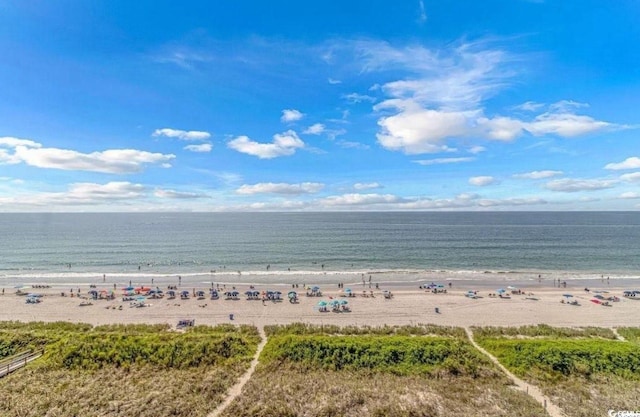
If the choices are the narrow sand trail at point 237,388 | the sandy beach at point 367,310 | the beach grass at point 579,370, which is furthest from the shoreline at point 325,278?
the narrow sand trail at point 237,388

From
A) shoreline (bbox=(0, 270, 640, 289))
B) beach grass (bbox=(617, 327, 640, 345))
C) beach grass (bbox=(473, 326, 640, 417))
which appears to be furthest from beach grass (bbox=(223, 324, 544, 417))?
shoreline (bbox=(0, 270, 640, 289))

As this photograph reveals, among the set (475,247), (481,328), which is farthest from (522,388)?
(475,247)

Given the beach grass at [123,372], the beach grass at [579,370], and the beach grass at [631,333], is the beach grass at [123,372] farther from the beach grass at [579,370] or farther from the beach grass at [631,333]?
the beach grass at [631,333]

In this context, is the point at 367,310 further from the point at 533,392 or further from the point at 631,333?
the point at 631,333

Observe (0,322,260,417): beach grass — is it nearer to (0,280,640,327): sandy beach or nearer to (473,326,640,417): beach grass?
(0,280,640,327): sandy beach

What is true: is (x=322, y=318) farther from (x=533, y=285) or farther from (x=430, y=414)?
(x=533, y=285)
